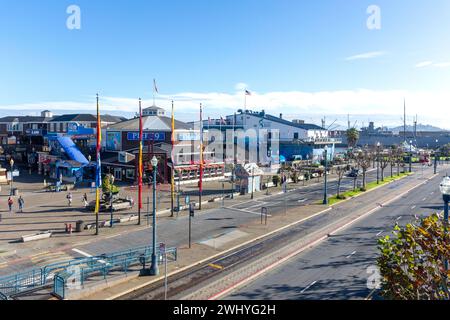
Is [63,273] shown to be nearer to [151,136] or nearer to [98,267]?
[98,267]

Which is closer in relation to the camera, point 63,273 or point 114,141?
point 63,273

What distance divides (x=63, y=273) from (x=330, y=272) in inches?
640

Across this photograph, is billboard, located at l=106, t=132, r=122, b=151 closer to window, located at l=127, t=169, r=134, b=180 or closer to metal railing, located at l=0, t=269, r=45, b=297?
window, located at l=127, t=169, r=134, b=180

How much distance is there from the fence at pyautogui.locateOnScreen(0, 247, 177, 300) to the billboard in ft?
155

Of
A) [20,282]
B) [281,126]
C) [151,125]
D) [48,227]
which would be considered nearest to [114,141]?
[151,125]

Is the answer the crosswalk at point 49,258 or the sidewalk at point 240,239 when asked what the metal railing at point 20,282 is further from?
the sidewalk at point 240,239

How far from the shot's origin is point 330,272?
2431cm

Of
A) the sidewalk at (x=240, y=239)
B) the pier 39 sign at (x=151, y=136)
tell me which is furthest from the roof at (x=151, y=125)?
the sidewalk at (x=240, y=239)

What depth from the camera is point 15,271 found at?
77.8ft

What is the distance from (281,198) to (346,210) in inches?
386

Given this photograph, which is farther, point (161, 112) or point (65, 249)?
point (161, 112)

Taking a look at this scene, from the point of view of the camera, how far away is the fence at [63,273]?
66.6ft
